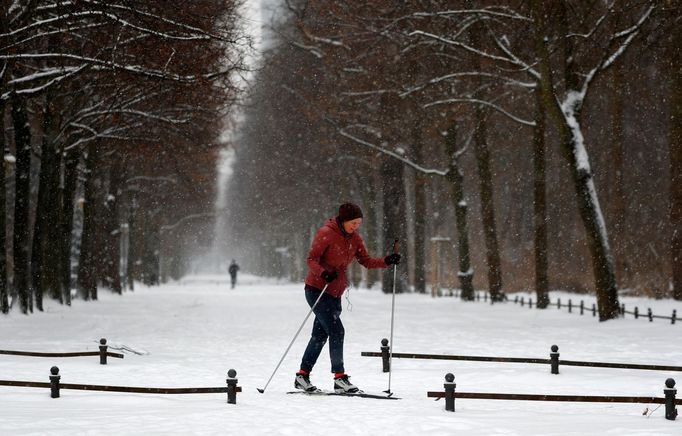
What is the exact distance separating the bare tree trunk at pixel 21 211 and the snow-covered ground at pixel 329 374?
2.59ft

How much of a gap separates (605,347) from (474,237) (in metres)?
38.8

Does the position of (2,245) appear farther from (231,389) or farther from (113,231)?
→ (113,231)

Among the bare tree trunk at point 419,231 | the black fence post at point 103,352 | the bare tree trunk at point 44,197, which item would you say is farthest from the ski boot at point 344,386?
the bare tree trunk at point 419,231

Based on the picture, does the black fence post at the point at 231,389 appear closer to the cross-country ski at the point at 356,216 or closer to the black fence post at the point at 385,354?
the cross-country ski at the point at 356,216

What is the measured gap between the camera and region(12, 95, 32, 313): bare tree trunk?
18.5m

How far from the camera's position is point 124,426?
266 inches

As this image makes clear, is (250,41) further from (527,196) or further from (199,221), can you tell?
(199,221)

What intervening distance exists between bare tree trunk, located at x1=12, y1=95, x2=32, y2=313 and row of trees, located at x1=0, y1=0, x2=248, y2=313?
0.03 metres

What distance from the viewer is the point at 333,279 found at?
889 centimetres

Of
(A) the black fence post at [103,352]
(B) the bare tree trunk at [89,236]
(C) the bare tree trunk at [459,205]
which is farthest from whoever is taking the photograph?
(C) the bare tree trunk at [459,205]

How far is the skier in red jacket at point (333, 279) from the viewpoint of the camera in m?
8.99

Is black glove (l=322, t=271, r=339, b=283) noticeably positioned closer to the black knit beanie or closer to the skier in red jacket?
the skier in red jacket

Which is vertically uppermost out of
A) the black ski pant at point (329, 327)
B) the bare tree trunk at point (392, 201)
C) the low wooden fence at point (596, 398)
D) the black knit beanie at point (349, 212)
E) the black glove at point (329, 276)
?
the bare tree trunk at point (392, 201)

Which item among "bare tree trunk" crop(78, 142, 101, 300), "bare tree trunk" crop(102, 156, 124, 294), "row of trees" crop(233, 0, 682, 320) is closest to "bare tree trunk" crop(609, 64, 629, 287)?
"row of trees" crop(233, 0, 682, 320)
